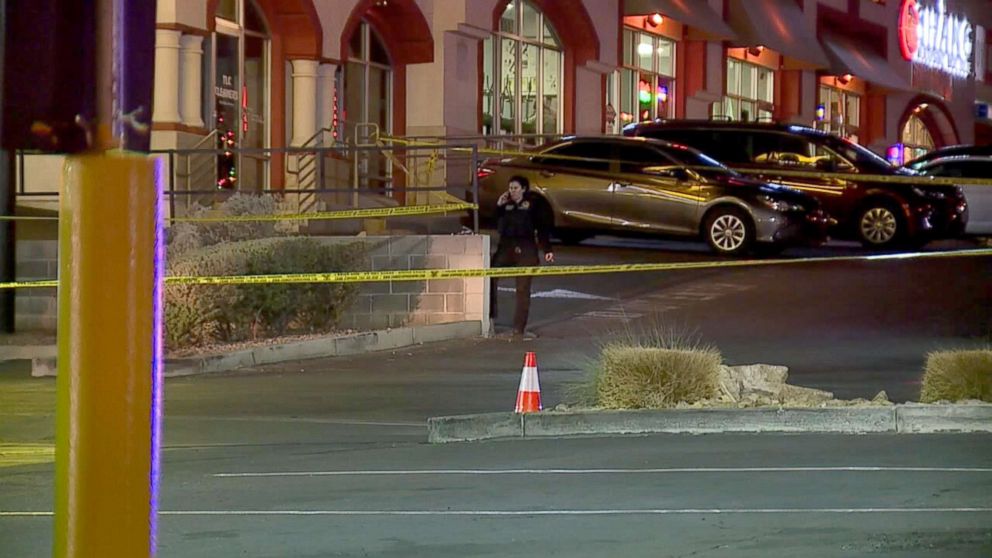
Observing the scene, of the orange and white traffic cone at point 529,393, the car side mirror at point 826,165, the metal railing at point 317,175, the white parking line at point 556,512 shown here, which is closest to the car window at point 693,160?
the car side mirror at point 826,165

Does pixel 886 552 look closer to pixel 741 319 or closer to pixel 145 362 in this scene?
pixel 145 362

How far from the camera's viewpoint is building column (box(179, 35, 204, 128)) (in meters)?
22.5

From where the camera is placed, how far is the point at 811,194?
2417 cm

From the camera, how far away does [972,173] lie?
26703 mm

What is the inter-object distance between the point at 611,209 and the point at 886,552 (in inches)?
629

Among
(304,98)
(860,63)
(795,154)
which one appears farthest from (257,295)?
(860,63)

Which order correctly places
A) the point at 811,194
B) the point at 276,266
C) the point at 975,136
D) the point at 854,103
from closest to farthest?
the point at 276,266
the point at 811,194
the point at 854,103
the point at 975,136

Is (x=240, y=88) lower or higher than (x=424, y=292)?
higher

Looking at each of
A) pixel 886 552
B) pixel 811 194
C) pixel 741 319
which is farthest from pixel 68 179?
pixel 811 194

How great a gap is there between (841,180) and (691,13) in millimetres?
13230

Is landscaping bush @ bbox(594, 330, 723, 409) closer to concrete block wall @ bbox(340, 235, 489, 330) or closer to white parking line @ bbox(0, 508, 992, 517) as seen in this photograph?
white parking line @ bbox(0, 508, 992, 517)

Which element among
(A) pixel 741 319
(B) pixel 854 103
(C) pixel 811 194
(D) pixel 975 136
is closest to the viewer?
(A) pixel 741 319

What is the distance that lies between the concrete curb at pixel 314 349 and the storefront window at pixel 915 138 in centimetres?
3961

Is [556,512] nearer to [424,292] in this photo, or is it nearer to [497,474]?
[497,474]
